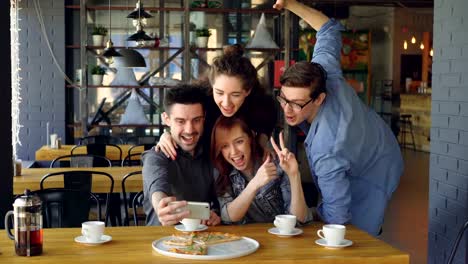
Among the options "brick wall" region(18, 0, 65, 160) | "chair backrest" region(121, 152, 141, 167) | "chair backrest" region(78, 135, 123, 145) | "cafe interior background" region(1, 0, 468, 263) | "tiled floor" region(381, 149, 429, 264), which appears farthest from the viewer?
"brick wall" region(18, 0, 65, 160)

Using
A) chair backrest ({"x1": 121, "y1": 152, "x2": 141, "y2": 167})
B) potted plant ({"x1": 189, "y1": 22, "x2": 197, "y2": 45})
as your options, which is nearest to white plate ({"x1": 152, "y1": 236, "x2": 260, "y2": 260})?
chair backrest ({"x1": 121, "y1": 152, "x2": 141, "y2": 167})

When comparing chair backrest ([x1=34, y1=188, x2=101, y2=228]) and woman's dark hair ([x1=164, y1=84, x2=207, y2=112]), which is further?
chair backrest ([x1=34, y1=188, x2=101, y2=228])

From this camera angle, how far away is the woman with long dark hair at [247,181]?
3.42m

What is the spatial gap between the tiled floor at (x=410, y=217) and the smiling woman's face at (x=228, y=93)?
3.53m

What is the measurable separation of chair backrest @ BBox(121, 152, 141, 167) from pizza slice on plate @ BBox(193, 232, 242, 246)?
193 inches

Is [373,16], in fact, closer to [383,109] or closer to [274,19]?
[383,109]

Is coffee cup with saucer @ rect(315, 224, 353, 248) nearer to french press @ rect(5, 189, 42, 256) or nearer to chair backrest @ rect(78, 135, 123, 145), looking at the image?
french press @ rect(5, 189, 42, 256)

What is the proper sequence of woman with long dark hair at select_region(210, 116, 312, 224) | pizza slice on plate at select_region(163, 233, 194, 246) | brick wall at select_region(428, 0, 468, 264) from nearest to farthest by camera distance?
1. pizza slice on plate at select_region(163, 233, 194, 246)
2. woman with long dark hair at select_region(210, 116, 312, 224)
3. brick wall at select_region(428, 0, 468, 264)

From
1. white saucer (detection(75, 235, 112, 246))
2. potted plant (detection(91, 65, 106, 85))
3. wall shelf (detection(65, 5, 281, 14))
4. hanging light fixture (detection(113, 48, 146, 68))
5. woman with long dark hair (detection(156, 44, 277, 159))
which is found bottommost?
white saucer (detection(75, 235, 112, 246))

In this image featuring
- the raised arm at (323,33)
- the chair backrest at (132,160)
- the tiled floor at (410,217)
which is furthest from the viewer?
the chair backrest at (132,160)

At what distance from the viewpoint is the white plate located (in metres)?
2.90

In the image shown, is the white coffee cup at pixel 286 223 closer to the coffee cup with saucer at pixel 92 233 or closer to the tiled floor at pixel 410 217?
the coffee cup with saucer at pixel 92 233

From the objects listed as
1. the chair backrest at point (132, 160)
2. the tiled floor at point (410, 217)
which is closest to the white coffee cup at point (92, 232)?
the tiled floor at point (410, 217)

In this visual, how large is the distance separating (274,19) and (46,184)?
564 centimetres
